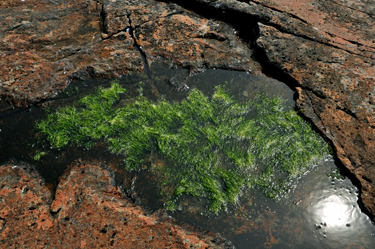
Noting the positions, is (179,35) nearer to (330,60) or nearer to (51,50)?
(51,50)

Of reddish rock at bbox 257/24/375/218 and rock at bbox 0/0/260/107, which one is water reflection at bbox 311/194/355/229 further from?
rock at bbox 0/0/260/107

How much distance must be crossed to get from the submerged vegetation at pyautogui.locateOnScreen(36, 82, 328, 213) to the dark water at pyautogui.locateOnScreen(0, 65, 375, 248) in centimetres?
10

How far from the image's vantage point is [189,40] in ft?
12.2

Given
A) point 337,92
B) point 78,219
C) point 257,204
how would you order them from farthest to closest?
point 337,92 → point 257,204 → point 78,219

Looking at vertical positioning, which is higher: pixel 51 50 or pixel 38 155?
pixel 51 50

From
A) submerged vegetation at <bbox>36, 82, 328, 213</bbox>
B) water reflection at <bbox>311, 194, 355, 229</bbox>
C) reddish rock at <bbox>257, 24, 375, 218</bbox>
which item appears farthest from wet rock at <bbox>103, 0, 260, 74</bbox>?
water reflection at <bbox>311, 194, 355, 229</bbox>

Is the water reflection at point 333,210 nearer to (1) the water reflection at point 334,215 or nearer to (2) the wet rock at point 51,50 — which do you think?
(1) the water reflection at point 334,215

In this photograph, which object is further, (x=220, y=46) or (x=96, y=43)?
(x=220, y=46)

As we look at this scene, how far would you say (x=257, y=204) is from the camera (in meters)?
2.40

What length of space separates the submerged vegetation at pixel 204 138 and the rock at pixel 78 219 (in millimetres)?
349

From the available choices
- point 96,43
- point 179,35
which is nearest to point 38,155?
point 96,43

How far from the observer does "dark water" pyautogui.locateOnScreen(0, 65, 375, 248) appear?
223cm

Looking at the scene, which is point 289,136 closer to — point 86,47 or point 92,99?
point 92,99

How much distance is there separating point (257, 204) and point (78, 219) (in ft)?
5.17
